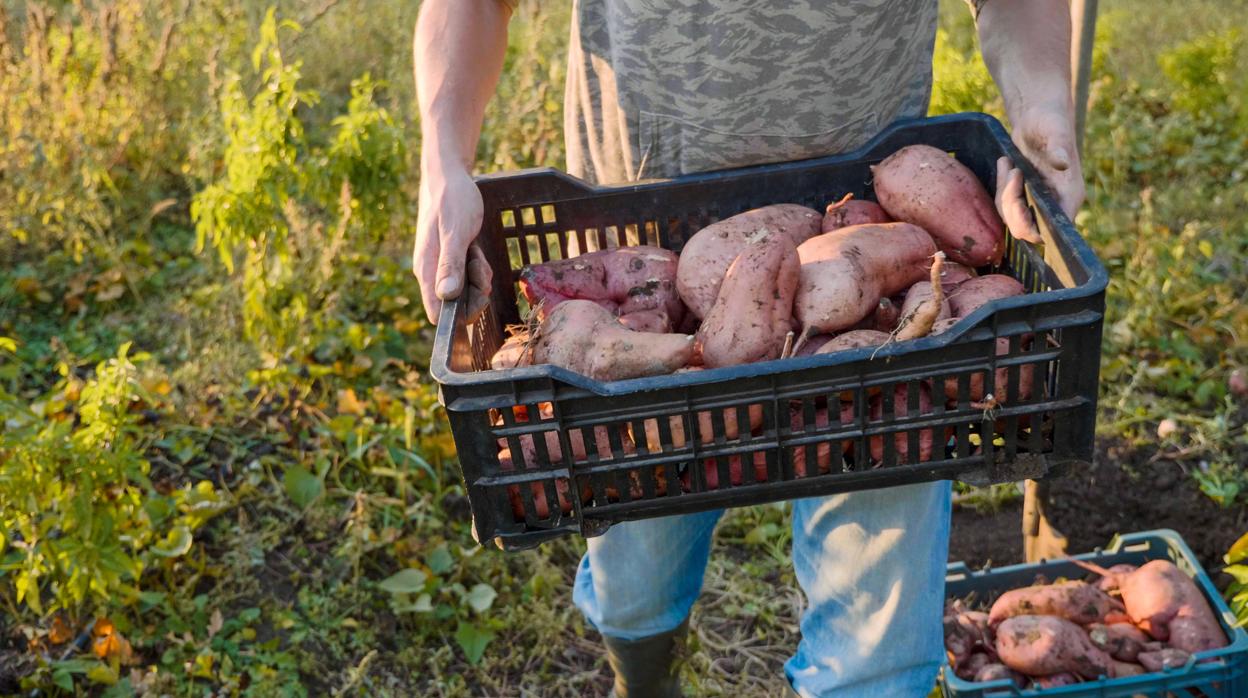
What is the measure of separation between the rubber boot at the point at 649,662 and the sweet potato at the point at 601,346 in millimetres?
771

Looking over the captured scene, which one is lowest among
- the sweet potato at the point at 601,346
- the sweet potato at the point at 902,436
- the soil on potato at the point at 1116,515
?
the soil on potato at the point at 1116,515

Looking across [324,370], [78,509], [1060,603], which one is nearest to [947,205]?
[1060,603]

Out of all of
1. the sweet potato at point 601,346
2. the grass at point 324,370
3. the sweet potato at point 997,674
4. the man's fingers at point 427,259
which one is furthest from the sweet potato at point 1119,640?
the man's fingers at point 427,259

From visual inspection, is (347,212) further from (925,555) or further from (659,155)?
(925,555)

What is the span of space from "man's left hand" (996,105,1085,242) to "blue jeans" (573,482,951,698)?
404mm

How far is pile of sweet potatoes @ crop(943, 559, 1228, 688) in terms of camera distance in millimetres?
2123

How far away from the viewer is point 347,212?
3.23 metres

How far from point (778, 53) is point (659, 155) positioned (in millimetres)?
266

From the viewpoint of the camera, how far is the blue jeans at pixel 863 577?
1.72 metres

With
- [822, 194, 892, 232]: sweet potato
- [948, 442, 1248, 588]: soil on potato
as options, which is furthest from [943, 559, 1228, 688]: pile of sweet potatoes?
[822, 194, 892, 232]: sweet potato

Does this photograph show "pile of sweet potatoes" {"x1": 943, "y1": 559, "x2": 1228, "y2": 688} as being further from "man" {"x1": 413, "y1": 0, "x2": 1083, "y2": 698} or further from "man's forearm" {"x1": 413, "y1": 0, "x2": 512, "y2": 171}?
"man's forearm" {"x1": 413, "y1": 0, "x2": 512, "y2": 171}

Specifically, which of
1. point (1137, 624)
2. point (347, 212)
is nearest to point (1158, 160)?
point (1137, 624)

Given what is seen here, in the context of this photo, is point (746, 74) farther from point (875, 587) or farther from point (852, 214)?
point (875, 587)

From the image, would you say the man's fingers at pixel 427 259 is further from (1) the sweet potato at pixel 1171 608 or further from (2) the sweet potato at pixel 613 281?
(1) the sweet potato at pixel 1171 608
